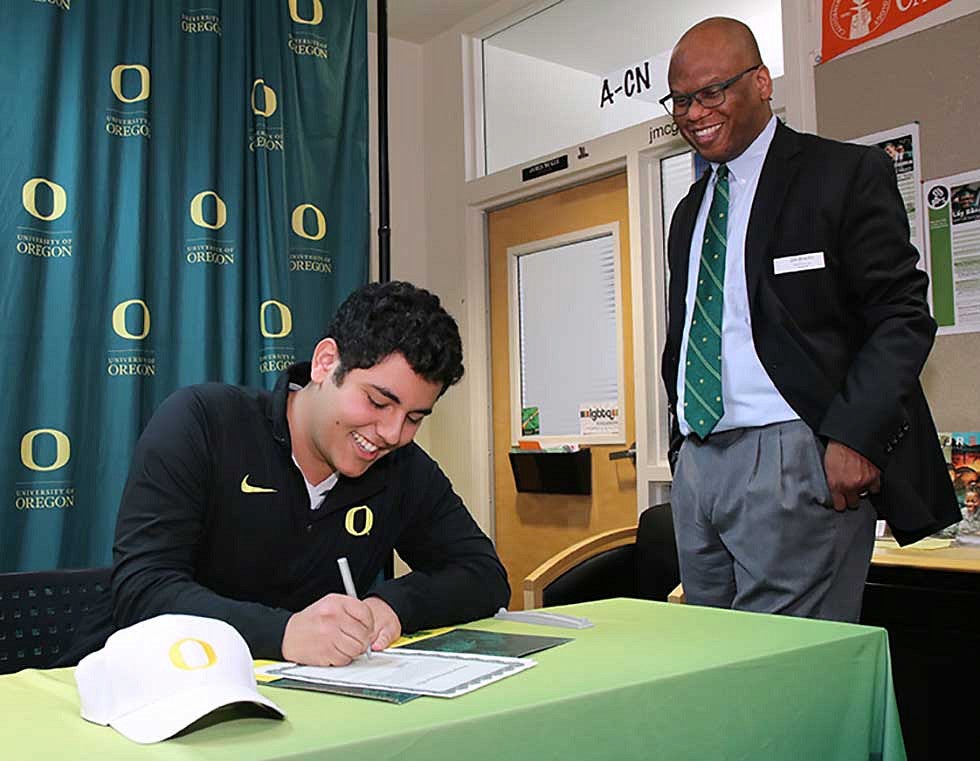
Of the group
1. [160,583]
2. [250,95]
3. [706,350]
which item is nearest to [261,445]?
[160,583]

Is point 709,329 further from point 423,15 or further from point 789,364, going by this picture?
point 423,15

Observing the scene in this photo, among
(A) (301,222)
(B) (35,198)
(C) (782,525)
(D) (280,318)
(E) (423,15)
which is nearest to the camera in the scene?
(C) (782,525)

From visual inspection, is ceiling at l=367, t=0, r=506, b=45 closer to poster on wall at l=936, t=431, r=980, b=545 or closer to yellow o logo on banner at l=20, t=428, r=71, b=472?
yellow o logo on banner at l=20, t=428, r=71, b=472

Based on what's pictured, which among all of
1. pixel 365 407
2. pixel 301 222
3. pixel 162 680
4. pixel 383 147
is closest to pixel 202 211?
pixel 301 222

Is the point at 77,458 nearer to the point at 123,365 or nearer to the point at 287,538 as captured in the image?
the point at 123,365

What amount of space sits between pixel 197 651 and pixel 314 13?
3.83m

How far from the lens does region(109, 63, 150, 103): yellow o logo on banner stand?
3.72 meters

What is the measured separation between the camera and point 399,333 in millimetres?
1477

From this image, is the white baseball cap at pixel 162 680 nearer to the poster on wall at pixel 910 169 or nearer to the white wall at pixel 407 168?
the poster on wall at pixel 910 169

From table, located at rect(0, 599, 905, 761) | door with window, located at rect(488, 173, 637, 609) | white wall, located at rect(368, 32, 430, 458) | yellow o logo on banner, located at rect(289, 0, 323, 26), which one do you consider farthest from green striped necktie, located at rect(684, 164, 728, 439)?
white wall, located at rect(368, 32, 430, 458)

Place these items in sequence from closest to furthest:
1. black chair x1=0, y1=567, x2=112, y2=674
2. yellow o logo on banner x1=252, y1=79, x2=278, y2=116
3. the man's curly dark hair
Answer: the man's curly dark hair → black chair x1=0, y1=567, x2=112, y2=674 → yellow o logo on banner x1=252, y1=79, x2=278, y2=116

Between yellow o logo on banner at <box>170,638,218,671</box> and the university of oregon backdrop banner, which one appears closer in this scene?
yellow o logo on banner at <box>170,638,218,671</box>

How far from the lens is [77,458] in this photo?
3529 mm

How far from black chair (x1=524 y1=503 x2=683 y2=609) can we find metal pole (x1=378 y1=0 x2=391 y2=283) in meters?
1.55
